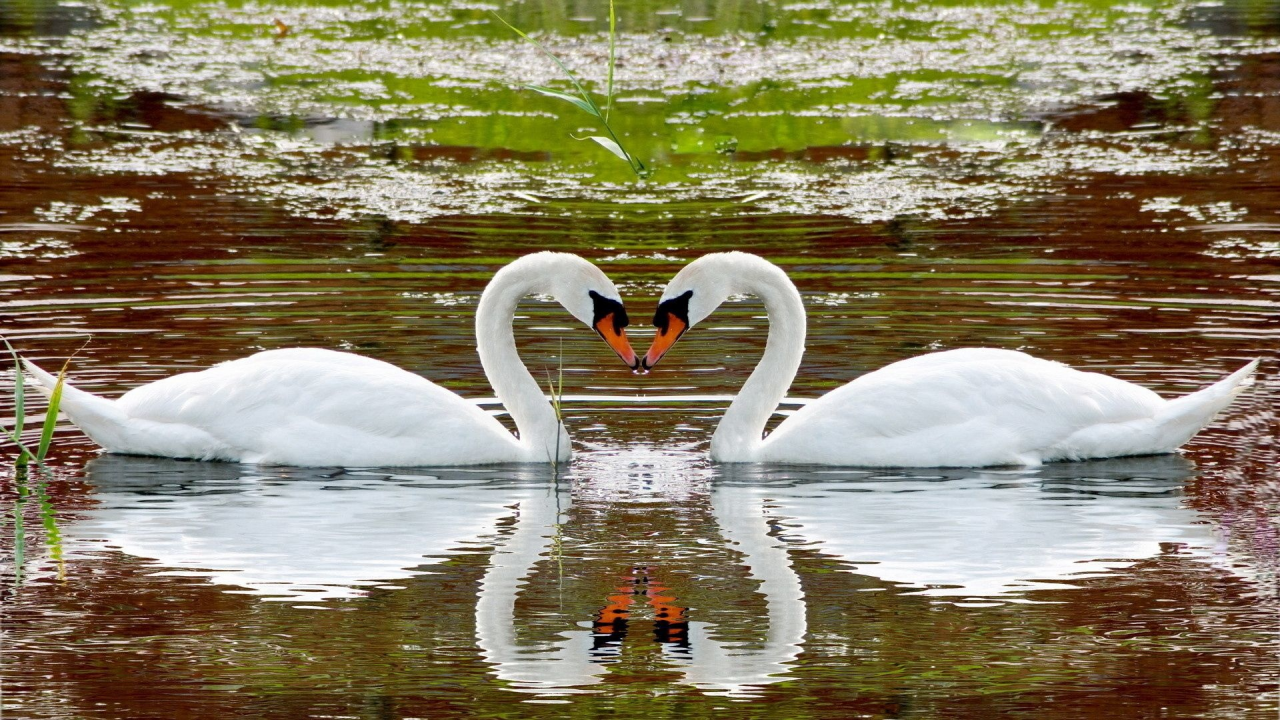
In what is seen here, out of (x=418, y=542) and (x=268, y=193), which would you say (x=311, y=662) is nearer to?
(x=418, y=542)

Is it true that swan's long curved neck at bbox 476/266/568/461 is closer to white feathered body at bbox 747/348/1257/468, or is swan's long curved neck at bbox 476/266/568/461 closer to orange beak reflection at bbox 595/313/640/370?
orange beak reflection at bbox 595/313/640/370

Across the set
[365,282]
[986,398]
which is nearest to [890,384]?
[986,398]

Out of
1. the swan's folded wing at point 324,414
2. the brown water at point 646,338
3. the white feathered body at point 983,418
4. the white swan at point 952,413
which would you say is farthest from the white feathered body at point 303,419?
the white feathered body at point 983,418

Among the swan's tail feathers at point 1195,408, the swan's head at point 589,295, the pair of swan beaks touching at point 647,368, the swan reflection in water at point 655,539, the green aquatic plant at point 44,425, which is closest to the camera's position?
the swan reflection in water at point 655,539

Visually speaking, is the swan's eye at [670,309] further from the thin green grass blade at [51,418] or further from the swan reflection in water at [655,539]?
the thin green grass blade at [51,418]

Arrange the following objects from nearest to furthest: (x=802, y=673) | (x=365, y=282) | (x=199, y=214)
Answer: (x=802, y=673)
(x=365, y=282)
(x=199, y=214)

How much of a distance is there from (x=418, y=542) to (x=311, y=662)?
1.54 m

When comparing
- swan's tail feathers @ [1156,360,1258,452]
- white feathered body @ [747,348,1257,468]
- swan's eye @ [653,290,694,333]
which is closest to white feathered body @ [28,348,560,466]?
swan's eye @ [653,290,694,333]

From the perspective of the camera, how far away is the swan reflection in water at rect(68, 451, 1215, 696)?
20.8ft

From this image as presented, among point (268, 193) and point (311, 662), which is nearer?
point (311, 662)

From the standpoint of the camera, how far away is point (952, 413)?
29.1 feet

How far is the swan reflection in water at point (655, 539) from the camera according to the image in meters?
6.35

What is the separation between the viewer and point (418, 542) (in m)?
7.55

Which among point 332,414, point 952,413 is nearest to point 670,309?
point 952,413
